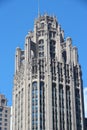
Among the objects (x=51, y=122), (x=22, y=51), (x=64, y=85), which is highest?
(x=22, y=51)

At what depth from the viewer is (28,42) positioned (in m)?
172

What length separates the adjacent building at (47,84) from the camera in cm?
15850

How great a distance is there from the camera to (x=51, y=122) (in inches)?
6152

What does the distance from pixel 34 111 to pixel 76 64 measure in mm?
25269

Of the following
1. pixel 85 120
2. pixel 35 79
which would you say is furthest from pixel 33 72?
pixel 85 120

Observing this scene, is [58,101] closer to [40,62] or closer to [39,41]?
[40,62]

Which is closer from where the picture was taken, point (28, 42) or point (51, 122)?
point (51, 122)

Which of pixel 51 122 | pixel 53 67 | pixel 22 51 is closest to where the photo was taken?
pixel 51 122

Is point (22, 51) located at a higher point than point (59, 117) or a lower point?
higher

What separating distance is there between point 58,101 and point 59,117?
5406mm

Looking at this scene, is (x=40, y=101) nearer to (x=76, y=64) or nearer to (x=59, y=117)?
(x=59, y=117)

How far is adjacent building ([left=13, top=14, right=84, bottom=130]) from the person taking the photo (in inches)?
6240

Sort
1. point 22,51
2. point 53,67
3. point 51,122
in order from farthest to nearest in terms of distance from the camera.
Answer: point 22,51 → point 53,67 → point 51,122

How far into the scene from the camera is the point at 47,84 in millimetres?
162000
